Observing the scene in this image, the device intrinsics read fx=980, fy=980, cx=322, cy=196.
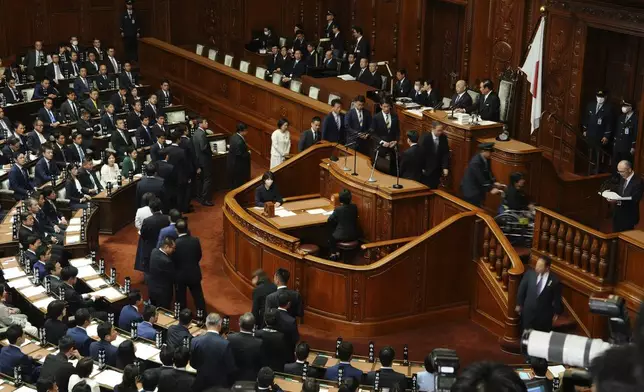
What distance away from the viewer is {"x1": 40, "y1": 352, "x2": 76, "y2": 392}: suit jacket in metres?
8.26

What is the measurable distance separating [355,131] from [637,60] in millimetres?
4482

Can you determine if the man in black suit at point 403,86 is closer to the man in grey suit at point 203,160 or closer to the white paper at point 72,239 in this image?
the man in grey suit at point 203,160

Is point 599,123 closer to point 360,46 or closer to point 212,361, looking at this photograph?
point 360,46

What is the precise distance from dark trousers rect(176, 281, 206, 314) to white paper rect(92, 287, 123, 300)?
2.46ft

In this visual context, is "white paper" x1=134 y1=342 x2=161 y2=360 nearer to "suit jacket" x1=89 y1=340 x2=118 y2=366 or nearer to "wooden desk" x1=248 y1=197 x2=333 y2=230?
"suit jacket" x1=89 y1=340 x2=118 y2=366

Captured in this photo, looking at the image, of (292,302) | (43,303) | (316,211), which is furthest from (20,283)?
(316,211)

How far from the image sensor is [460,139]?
13.5 metres

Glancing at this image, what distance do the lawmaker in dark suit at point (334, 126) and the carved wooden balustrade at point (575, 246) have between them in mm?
4406

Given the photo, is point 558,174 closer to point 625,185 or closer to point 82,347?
point 625,185

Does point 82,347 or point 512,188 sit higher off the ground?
point 512,188

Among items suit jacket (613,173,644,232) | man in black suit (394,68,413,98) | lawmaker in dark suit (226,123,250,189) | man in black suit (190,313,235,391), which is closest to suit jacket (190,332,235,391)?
man in black suit (190,313,235,391)

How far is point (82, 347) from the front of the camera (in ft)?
30.4

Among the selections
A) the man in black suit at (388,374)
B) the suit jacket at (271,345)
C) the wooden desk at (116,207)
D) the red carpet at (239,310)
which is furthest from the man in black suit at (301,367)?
the wooden desk at (116,207)

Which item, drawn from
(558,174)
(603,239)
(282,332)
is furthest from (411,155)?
(282,332)
